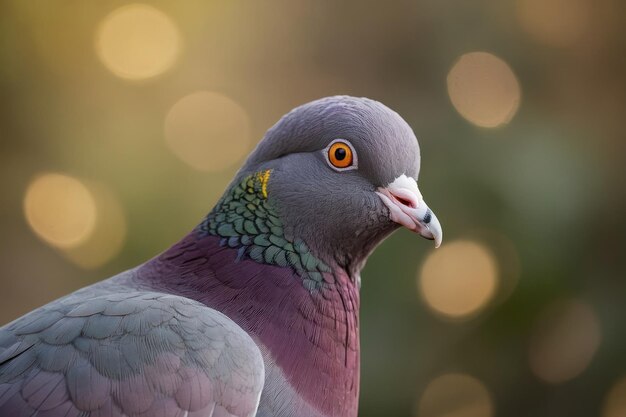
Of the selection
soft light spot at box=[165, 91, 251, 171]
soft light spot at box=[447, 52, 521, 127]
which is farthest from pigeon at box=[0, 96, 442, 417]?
soft light spot at box=[165, 91, 251, 171]

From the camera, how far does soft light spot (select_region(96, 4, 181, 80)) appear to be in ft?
19.7

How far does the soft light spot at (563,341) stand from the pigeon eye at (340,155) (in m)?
3.22

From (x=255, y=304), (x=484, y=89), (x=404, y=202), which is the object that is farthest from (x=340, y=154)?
(x=484, y=89)

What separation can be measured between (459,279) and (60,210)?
2697 millimetres

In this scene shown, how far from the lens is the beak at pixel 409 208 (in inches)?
98.4

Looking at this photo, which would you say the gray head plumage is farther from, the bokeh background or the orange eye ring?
the bokeh background

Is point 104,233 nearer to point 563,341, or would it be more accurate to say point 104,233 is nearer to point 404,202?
point 563,341

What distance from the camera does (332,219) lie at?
264cm

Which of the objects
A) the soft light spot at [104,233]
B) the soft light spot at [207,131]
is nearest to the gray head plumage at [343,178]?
the soft light spot at [207,131]

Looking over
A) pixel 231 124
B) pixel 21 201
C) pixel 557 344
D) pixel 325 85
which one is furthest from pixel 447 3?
pixel 21 201

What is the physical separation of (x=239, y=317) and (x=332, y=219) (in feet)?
1.37

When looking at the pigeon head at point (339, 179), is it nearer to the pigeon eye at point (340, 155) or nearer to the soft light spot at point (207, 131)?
the pigeon eye at point (340, 155)

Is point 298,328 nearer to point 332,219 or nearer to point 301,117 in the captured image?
point 332,219

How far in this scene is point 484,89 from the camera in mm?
5664
